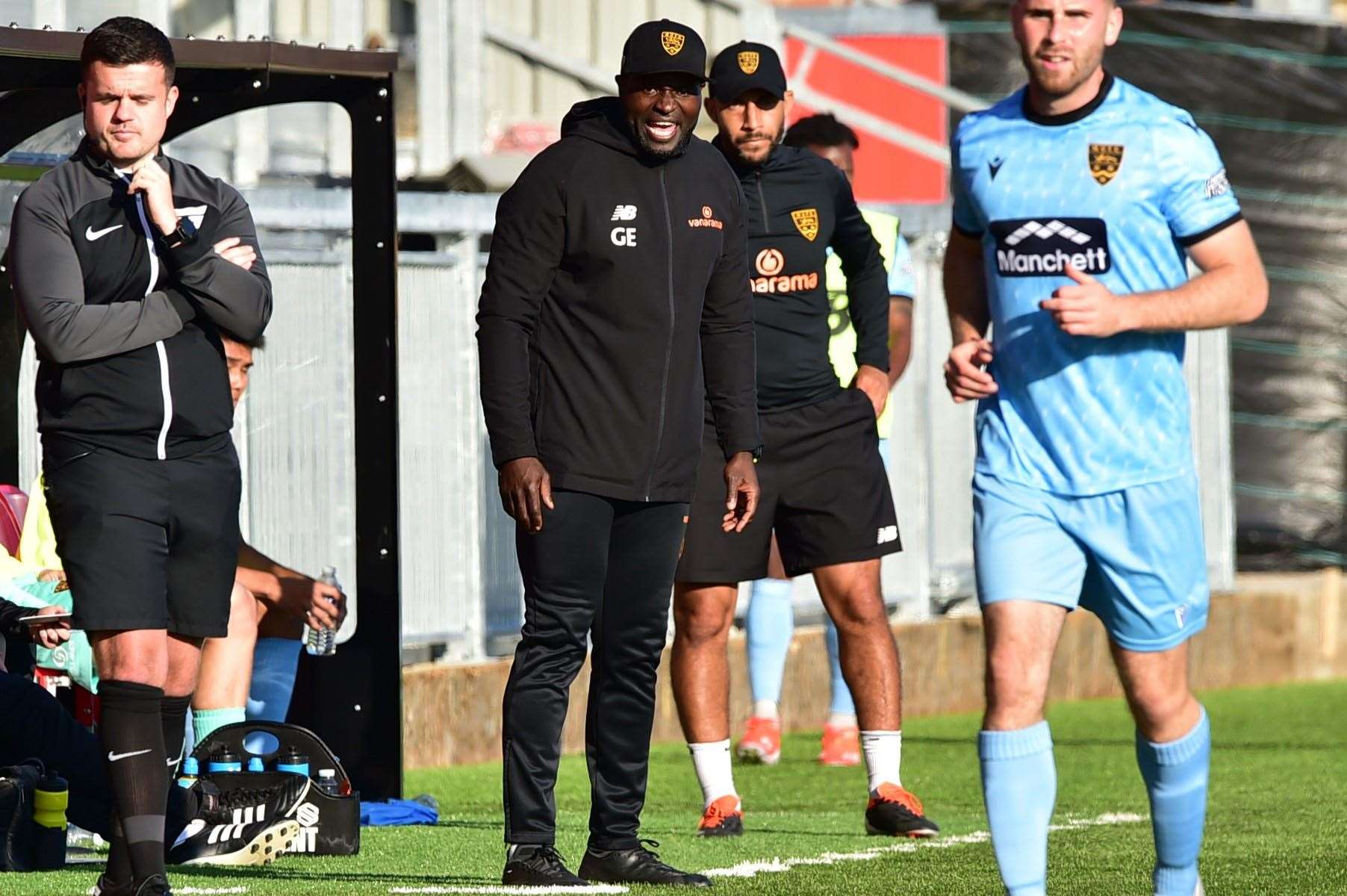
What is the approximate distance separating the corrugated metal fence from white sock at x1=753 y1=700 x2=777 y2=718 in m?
1.23

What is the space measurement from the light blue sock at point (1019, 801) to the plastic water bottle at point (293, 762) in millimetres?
2602

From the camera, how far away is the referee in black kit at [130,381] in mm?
6152

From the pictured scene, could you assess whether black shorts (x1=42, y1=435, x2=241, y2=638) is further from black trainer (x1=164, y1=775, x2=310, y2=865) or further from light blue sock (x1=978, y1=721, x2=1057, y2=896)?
light blue sock (x1=978, y1=721, x2=1057, y2=896)

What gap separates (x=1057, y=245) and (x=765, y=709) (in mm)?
5493

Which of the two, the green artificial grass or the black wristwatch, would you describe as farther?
the green artificial grass

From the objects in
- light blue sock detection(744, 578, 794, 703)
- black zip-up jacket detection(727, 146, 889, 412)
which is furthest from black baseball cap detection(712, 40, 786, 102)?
light blue sock detection(744, 578, 794, 703)

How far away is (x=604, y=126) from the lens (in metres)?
6.85

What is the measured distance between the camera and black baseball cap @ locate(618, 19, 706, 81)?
22.0 ft

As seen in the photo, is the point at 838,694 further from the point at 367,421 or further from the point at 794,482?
the point at 367,421

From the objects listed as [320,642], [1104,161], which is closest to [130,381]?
[1104,161]

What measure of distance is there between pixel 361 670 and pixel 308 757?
779 millimetres

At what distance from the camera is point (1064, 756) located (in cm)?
1183

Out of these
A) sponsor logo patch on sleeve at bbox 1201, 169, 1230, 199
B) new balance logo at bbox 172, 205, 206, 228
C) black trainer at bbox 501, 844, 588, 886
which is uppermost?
sponsor logo patch on sleeve at bbox 1201, 169, 1230, 199

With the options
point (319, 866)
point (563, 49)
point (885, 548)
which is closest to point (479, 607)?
point (885, 548)
